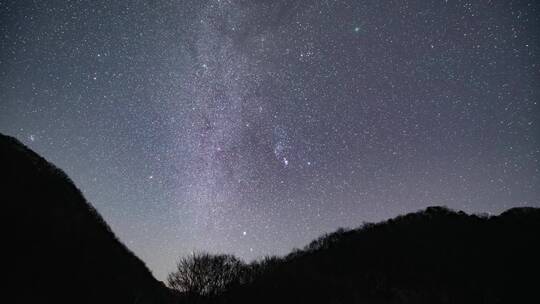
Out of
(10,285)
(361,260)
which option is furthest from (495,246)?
(10,285)

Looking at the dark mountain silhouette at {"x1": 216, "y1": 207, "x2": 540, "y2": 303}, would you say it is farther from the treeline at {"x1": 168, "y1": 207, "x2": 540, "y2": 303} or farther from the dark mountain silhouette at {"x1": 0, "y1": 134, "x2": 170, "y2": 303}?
the dark mountain silhouette at {"x1": 0, "y1": 134, "x2": 170, "y2": 303}

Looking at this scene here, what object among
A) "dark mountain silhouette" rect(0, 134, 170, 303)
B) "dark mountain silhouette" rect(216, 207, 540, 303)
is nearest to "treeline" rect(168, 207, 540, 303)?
"dark mountain silhouette" rect(216, 207, 540, 303)

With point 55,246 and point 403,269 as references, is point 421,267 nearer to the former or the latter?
point 403,269

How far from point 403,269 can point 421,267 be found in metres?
3.01

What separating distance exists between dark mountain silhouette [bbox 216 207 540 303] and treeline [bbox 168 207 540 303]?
103mm

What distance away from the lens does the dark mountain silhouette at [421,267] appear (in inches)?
1361

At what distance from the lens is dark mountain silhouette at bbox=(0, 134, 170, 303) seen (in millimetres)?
23364

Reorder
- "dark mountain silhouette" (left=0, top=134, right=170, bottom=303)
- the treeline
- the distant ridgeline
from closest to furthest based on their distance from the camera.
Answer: "dark mountain silhouette" (left=0, top=134, right=170, bottom=303) → the distant ridgeline → the treeline

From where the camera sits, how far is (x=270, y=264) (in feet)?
169

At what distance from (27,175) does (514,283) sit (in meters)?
58.5

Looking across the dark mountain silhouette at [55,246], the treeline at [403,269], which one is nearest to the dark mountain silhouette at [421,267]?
the treeline at [403,269]

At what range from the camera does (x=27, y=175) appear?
34.3 m

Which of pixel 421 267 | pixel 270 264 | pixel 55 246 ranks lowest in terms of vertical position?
pixel 421 267

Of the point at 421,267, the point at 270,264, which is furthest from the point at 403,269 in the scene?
the point at 270,264
